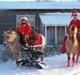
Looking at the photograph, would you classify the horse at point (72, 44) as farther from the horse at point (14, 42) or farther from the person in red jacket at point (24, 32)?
the person in red jacket at point (24, 32)

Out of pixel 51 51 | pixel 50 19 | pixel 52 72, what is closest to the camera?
pixel 52 72

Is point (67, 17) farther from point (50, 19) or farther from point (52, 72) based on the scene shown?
point (52, 72)

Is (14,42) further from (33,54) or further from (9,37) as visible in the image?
(33,54)

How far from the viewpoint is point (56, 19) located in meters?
28.2

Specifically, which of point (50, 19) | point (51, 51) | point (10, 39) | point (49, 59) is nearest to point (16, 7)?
point (50, 19)

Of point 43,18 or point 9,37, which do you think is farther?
point 43,18

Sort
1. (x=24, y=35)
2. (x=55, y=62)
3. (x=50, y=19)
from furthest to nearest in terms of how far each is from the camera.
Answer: (x=50, y=19) < (x=55, y=62) < (x=24, y=35)

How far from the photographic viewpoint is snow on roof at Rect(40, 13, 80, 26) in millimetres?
27641

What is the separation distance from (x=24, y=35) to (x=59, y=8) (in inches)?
619

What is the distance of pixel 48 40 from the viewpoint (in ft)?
93.6

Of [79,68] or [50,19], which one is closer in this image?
[79,68]

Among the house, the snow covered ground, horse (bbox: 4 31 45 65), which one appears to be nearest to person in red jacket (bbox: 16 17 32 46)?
horse (bbox: 4 31 45 65)

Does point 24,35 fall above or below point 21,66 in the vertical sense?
above

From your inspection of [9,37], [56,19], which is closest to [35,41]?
[9,37]
